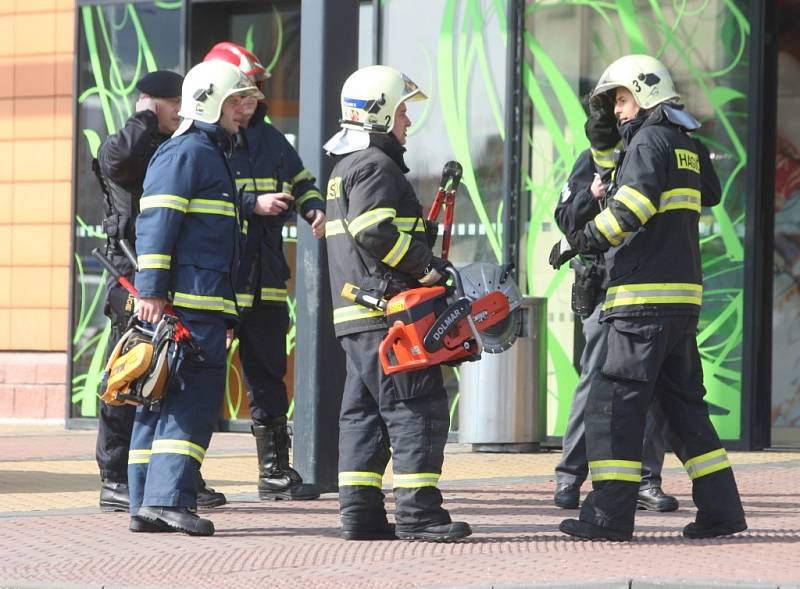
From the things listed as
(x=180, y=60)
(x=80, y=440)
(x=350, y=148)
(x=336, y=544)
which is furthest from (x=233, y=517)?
(x=180, y=60)

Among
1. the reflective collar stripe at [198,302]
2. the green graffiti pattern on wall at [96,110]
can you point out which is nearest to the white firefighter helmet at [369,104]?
the reflective collar stripe at [198,302]

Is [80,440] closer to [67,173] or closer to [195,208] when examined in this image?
[67,173]

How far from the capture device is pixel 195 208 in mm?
→ 7227

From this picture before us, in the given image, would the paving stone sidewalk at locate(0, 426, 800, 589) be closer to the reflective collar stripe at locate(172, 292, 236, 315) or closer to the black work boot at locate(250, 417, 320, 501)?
the black work boot at locate(250, 417, 320, 501)

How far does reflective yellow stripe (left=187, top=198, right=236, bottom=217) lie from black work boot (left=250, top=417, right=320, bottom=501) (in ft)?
5.16

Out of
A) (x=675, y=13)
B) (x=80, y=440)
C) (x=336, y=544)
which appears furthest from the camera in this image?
(x=80, y=440)

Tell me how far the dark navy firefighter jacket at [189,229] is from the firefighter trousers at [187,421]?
108 mm

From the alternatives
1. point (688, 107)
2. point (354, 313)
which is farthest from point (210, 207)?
point (688, 107)

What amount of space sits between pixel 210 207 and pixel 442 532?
1.74 meters

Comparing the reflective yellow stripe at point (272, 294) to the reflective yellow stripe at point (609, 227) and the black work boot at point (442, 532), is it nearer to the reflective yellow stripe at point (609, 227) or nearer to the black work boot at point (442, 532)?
the black work boot at point (442, 532)

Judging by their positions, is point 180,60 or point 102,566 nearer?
point 102,566

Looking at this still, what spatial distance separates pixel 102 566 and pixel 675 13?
6.84m

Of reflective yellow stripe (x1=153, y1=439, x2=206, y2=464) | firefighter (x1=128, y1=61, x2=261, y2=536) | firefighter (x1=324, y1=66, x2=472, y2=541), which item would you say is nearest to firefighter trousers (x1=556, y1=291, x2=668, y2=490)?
firefighter (x1=324, y1=66, x2=472, y2=541)

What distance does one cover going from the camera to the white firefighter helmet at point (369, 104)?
7074 mm
